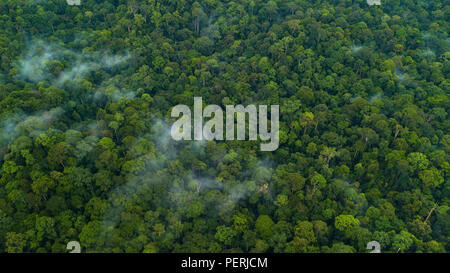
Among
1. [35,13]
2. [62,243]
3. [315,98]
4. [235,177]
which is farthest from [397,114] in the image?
[35,13]

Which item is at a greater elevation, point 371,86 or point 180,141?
point 371,86

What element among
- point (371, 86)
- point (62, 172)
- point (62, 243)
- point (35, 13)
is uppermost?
point (35, 13)

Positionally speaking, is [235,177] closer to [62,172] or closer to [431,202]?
[62,172]

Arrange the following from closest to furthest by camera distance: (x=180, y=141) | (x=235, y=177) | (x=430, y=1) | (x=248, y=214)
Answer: (x=248, y=214), (x=235, y=177), (x=180, y=141), (x=430, y=1)

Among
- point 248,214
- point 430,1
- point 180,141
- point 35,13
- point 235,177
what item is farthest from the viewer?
point 430,1

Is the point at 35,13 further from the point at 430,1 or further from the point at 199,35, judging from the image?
the point at 430,1

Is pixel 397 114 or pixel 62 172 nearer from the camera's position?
pixel 62 172
